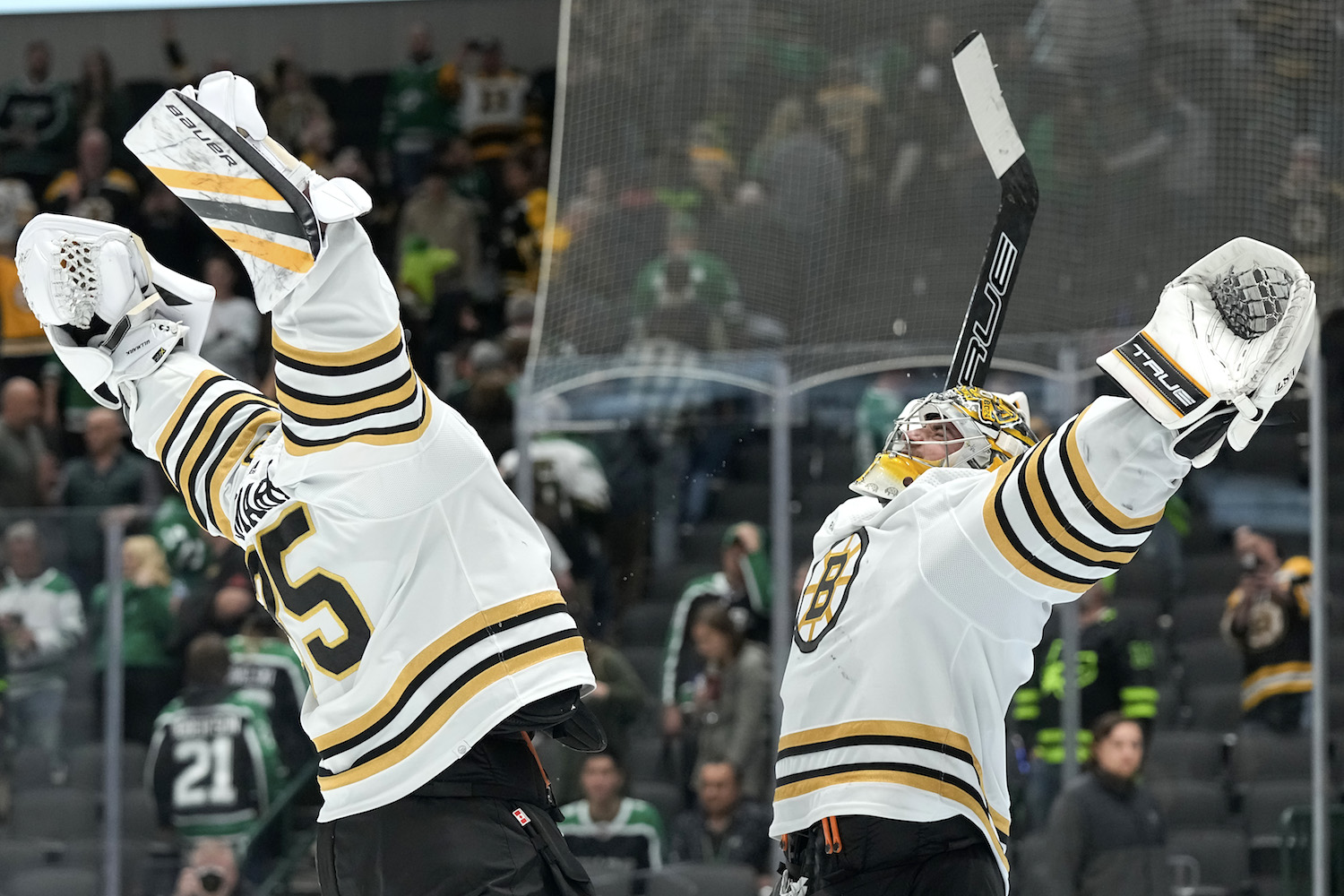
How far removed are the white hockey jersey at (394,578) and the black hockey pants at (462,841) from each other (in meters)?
0.03

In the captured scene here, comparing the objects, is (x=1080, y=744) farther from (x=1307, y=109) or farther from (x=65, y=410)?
(x=65, y=410)

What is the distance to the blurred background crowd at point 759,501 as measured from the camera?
473 centimetres

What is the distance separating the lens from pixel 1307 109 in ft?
17.1

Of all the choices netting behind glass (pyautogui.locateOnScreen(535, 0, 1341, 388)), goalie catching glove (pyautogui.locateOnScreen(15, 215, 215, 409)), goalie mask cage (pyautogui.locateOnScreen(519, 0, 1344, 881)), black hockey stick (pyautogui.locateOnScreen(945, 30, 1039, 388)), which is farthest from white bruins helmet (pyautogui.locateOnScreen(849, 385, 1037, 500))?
netting behind glass (pyautogui.locateOnScreen(535, 0, 1341, 388))

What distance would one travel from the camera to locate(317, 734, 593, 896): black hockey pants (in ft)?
7.34

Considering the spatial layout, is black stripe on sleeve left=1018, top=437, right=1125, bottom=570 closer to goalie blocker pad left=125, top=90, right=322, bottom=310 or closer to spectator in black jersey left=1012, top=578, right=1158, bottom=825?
goalie blocker pad left=125, top=90, right=322, bottom=310

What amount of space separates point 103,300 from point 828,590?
41.8 inches

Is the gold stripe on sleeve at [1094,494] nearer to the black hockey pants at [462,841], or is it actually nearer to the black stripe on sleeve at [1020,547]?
the black stripe on sleeve at [1020,547]

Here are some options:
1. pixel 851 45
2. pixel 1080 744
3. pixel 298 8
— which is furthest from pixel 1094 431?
pixel 298 8

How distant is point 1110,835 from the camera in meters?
4.65

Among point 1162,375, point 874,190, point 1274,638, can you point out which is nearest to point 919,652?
point 1162,375

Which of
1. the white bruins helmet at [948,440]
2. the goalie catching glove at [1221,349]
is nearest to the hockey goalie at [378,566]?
the white bruins helmet at [948,440]

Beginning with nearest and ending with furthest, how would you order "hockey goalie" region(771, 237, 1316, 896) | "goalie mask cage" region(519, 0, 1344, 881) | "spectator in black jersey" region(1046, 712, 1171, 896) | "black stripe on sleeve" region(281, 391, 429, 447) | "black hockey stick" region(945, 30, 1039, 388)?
"hockey goalie" region(771, 237, 1316, 896) → "black stripe on sleeve" region(281, 391, 429, 447) → "black hockey stick" region(945, 30, 1039, 388) → "spectator in black jersey" region(1046, 712, 1171, 896) → "goalie mask cage" region(519, 0, 1344, 881)

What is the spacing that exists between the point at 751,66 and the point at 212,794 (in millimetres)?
2729
